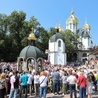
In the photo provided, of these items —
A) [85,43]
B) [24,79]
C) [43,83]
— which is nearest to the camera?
[43,83]

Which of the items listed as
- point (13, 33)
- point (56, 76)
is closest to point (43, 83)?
point (56, 76)

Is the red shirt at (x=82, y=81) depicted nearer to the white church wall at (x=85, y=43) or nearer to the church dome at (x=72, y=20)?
the white church wall at (x=85, y=43)

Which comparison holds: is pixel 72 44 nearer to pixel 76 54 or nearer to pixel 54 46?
pixel 76 54

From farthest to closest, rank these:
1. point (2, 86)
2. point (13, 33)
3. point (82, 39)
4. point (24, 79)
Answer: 1. point (82, 39)
2. point (13, 33)
3. point (24, 79)
4. point (2, 86)

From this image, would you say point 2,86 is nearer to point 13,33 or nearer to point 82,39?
point 13,33

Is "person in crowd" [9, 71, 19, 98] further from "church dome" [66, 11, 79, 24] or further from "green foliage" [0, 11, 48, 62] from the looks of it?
"church dome" [66, 11, 79, 24]

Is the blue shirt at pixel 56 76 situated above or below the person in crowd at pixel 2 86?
above

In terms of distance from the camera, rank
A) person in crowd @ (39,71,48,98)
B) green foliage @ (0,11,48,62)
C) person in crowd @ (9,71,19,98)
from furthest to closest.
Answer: green foliage @ (0,11,48,62) → person in crowd @ (39,71,48,98) → person in crowd @ (9,71,19,98)

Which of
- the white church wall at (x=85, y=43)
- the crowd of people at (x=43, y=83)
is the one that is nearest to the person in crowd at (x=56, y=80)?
the crowd of people at (x=43, y=83)

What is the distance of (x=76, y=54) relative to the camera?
92.4 metres

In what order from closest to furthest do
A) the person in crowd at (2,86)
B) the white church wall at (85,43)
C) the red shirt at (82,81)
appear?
the person in crowd at (2,86) → the red shirt at (82,81) → the white church wall at (85,43)

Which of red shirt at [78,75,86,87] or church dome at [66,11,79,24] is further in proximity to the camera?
church dome at [66,11,79,24]

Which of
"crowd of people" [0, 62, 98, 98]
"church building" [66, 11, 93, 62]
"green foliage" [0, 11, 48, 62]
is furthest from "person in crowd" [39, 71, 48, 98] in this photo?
"church building" [66, 11, 93, 62]

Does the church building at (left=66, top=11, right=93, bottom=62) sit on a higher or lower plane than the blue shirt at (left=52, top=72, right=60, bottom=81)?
higher
